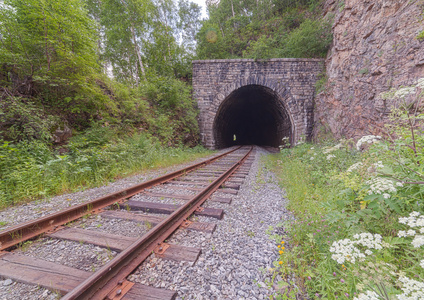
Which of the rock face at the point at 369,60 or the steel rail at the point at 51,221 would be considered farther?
the rock face at the point at 369,60

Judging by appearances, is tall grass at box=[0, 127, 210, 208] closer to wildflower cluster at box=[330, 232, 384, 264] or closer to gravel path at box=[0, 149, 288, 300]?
gravel path at box=[0, 149, 288, 300]

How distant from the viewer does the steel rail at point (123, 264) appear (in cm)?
135

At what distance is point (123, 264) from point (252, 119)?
27.0 m

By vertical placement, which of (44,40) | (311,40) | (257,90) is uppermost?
(311,40)

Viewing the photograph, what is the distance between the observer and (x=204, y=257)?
1.94m

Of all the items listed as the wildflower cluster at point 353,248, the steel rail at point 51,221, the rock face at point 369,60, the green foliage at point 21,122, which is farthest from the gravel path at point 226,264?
the green foliage at point 21,122

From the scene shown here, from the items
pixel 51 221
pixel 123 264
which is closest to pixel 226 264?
pixel 123 264

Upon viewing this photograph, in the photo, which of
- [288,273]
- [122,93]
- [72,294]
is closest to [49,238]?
[72,294]

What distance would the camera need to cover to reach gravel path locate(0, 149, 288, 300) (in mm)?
1525

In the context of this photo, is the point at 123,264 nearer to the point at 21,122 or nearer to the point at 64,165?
the point at 64,165

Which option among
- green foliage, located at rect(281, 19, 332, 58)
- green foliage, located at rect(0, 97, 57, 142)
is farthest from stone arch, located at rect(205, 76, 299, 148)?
green foliage, located at rect(0, 97, 57, 142)

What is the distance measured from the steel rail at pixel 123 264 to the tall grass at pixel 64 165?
2909 mm

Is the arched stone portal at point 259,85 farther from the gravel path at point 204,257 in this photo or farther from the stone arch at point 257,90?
the gravel path at point 204,257

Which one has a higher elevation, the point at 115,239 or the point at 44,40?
the point at 44,40
